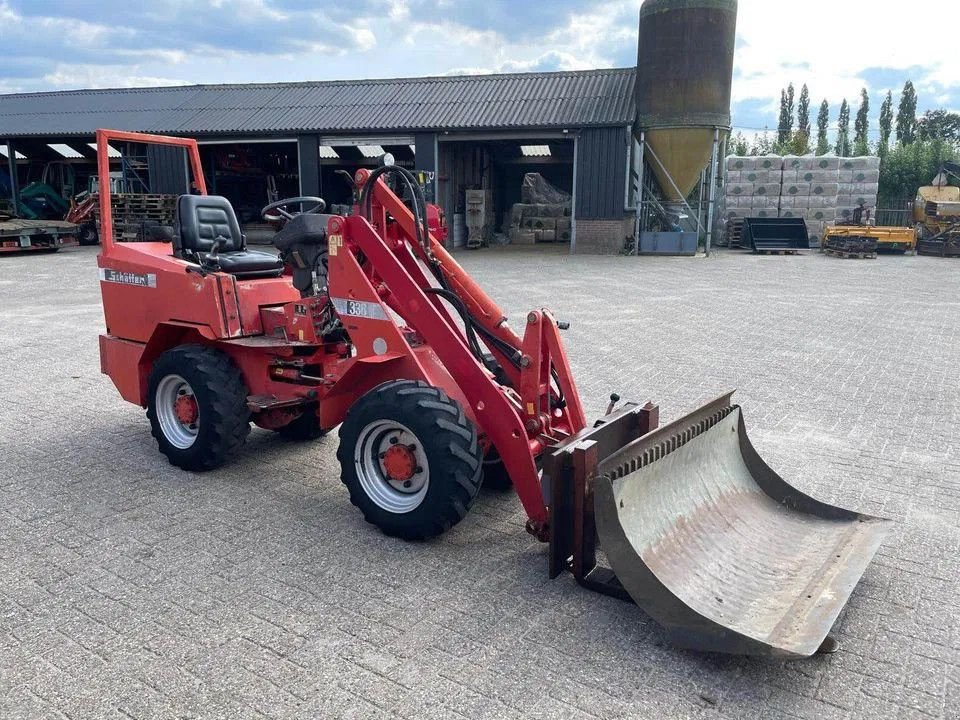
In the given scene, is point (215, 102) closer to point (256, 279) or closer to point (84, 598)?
point (256, 279)

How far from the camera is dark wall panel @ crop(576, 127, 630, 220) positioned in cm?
2233

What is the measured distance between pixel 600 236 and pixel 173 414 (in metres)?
18.8

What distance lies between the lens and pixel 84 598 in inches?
144

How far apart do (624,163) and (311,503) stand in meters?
19.3

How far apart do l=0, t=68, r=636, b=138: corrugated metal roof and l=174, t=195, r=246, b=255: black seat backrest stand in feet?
59.2

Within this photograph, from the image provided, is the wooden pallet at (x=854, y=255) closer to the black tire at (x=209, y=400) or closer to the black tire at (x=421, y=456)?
the black tire at (x=209, y=400)

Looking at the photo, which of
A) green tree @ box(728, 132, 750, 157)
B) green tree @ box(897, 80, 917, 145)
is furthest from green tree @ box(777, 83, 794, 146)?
green tree @ box(728, 132, 750, 157)

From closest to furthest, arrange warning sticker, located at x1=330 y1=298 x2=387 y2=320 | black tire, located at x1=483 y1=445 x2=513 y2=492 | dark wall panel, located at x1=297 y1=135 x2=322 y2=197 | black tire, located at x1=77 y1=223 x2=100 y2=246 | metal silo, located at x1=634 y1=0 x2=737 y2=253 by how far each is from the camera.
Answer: warning sticker, located at x1=330 y1=298 x2=387 y2=320 < black tire, located at x1=483 y1=445 x2=513 y2=492 < metal silo, located at x1=634 y1=0 x2=737 y2=253 < black tire, located at x1=77 y1=223 x2=100 y2=246 < dark wall panel, located at x1=297 y1=135 x2=322 y2=197

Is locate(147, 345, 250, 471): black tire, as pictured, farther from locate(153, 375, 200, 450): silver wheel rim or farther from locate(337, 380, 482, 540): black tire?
locate(337, 380, 482, 540): black tire

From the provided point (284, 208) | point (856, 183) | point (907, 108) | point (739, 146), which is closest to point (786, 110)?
point (907, 108)

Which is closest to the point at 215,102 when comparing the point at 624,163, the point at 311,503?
the point at 624,163

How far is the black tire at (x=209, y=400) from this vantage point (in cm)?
501

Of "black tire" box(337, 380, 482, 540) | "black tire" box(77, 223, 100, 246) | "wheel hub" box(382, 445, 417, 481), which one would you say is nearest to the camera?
"black tire" box(337, 380, 482, 540)

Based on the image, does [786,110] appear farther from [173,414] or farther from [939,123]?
[173,414]
